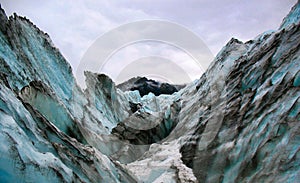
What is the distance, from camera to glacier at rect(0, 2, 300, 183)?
15.1 ft

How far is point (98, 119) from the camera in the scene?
12711 millimetres

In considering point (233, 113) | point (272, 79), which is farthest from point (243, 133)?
point (272, 79)

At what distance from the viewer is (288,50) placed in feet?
25.4

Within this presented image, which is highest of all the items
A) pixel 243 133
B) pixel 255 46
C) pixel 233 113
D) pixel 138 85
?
pixel 138 85

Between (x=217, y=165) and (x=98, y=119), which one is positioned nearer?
(x=217, y=165)

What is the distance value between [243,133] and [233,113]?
3.27 ft

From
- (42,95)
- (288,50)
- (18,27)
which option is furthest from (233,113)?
(18,27)

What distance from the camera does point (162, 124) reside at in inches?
515

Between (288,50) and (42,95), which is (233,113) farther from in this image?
(42,95)

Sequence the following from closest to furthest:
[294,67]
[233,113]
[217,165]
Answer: [294,67] → [217,165] → [233,113]

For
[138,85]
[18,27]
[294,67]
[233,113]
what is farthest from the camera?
[138,85]

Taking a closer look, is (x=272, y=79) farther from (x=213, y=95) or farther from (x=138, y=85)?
(x=138, y=85)

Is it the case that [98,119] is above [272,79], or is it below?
above

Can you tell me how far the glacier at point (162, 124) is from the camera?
459cm
